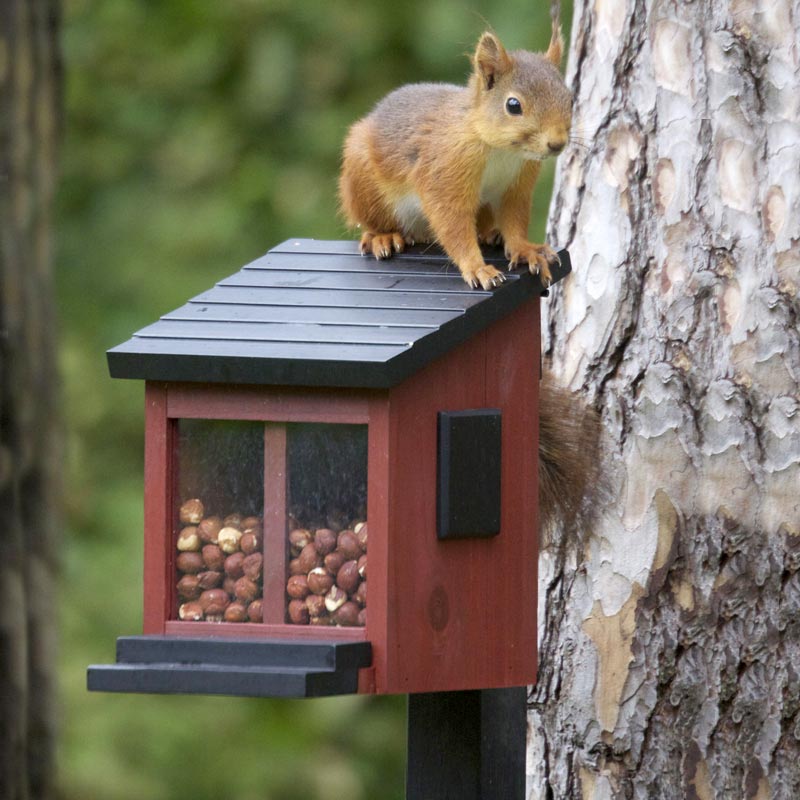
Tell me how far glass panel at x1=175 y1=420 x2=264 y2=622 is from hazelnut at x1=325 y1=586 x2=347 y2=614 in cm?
10

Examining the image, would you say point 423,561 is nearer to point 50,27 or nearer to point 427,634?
point 427,634

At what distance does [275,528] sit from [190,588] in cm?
A: 17

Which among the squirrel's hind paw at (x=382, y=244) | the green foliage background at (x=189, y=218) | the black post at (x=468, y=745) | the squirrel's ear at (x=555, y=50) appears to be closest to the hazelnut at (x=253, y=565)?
the black post at (x=468, y=745)

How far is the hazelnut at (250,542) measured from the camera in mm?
2172

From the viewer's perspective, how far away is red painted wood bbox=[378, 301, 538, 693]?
7.05ft

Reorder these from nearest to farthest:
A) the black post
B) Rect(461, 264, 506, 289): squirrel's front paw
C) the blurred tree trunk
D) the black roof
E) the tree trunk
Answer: the black roof, Rect(461, 264, 506, 289): squirrel's front paw, the black post, the tree trunk, the blurred tree trunk

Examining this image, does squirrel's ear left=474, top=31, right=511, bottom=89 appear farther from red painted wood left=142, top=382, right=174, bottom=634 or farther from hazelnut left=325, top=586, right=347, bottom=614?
hazelnut left=325, top=586, right=347, bottom=614

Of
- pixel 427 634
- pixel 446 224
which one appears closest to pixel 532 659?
pixel 427 634

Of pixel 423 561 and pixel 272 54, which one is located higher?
pixel 272 54

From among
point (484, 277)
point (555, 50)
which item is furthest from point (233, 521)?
point (555, 50)

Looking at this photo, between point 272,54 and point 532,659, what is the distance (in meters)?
3.65

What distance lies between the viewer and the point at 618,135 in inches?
120

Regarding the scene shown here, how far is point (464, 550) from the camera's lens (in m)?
2.29

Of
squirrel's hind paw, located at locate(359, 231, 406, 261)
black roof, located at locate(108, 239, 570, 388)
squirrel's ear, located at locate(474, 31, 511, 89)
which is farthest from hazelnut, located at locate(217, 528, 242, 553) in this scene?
squirrel's ear, located at locate(474, 31, 511, 89)
